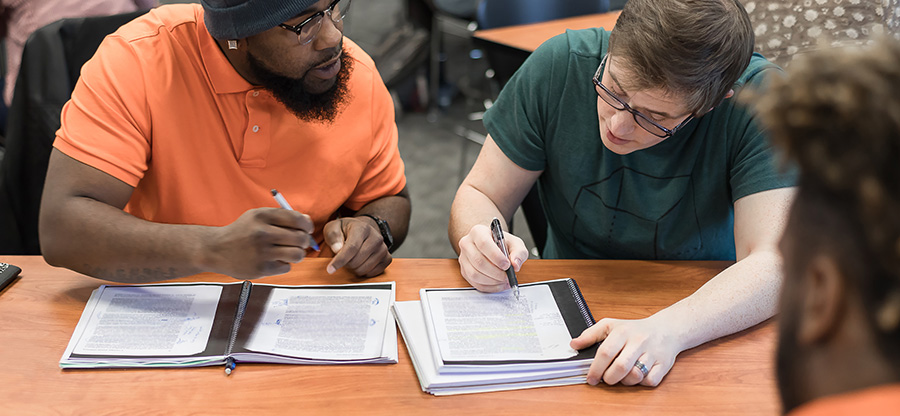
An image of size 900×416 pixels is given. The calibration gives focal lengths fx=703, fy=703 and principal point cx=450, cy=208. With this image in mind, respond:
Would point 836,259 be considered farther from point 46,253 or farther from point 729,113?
point 46,253

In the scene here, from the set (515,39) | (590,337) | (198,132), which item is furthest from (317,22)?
(515,39)

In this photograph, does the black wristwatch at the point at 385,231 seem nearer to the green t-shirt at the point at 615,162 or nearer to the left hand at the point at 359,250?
the left hand at the point at 359,250

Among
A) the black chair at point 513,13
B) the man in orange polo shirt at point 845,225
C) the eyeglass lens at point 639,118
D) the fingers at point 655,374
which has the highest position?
the man in orange polo shirt at point 845,225

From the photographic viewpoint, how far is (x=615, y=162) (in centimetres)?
158

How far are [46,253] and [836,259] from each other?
54.1 inches

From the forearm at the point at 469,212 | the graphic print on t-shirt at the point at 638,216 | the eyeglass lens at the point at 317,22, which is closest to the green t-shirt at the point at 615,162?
the graphic print on t-shirt at the point at 638,216

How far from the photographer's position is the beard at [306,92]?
152 cm

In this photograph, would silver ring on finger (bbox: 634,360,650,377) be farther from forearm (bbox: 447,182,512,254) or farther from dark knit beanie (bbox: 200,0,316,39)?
dark knit beanie (bbox: 200,0,316,39)

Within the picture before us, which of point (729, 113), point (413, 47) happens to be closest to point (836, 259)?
point (729, 113)

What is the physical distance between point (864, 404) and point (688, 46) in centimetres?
83

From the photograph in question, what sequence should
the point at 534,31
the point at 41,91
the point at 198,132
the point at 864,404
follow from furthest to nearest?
the point at 534,31 → the point at 41,91 → the point at 198,132 → the point at 864,404

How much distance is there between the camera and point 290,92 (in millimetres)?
1537

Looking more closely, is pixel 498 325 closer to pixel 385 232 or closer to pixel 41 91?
pixel 385 232

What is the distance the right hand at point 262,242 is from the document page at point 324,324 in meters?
0.10
